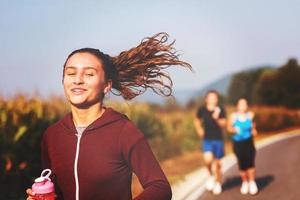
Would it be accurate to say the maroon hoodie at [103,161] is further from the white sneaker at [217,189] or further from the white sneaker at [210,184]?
the white sneaker at [210,184]

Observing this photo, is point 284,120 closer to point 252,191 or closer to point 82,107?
point 252,191

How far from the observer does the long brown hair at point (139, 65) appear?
3852mm

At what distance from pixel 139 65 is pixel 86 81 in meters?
0.35

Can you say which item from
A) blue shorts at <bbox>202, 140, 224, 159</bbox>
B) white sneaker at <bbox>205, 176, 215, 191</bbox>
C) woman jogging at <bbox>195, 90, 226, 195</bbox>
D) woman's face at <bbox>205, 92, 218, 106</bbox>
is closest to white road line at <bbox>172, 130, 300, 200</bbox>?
white sneaker at <bbox>205, 176, 215, 191</bbox>

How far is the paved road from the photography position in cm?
588

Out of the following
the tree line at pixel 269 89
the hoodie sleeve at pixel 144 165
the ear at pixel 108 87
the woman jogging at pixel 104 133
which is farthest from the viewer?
the tree line at pixel 269 89

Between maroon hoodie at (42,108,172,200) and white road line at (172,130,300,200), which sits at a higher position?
maroon hoodie at (42,108,172,200)

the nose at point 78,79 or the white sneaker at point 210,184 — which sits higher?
the nose at point 78,79

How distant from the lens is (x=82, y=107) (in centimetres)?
383

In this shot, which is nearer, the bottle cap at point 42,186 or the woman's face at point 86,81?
the bottle cap at point 42,186

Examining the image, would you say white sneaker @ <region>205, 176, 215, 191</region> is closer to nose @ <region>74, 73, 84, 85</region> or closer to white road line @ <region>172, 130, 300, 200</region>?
white road line @ <region>172, 130, 300, 200</region>

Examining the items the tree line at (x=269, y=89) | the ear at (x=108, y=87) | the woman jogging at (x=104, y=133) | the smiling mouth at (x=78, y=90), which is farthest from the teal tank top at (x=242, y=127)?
the smiling mouth at (x=78, y=90)

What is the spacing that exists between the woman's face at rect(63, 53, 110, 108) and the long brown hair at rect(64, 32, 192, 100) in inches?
2.2

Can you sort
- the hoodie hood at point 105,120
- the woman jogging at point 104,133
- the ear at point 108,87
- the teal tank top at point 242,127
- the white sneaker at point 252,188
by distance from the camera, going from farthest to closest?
the teal tank top at point 242,127
the white sneaker at point 252,188
the ear at point 108,87
the hoodie hood at point 105,120
the woman jogging at point 104,133
